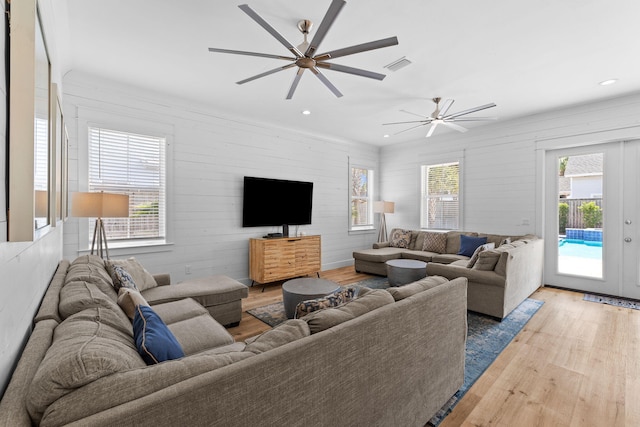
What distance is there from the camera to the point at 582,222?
445 cm

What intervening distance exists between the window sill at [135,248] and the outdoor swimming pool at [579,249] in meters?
5.90

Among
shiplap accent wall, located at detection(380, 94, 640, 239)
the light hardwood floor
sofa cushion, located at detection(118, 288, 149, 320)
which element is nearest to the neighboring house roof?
shiplap accent wall, located at detection(380, 94, 640, 239)

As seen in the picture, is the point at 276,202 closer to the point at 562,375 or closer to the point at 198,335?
the point at 198,335

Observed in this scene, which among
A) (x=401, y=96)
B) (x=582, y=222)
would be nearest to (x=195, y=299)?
(x=401, y=96)

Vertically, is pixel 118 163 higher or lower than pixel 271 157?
lower

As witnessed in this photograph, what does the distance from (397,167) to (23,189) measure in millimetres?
6512

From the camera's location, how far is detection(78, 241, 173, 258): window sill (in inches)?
143

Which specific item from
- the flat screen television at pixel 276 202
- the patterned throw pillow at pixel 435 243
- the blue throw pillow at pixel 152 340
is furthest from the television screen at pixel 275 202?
the blue throw pillow at pixel 152 340

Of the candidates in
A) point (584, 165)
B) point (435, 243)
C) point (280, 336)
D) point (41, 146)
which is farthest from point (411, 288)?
point (584, 165)

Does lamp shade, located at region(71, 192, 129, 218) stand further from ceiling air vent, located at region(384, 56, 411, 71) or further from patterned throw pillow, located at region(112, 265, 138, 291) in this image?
ceiling air vent, located at region(384, 56, 411, 71)

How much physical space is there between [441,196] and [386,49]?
3975 mm

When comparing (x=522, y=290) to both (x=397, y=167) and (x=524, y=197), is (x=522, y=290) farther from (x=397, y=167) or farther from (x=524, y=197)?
(x=397, y=167)

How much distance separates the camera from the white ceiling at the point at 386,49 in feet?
7.50

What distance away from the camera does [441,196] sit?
608 cm
